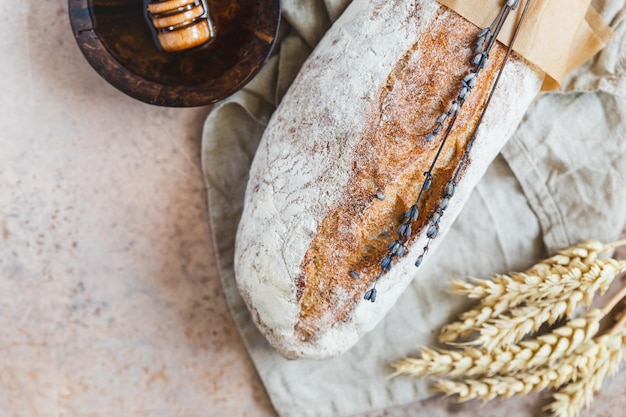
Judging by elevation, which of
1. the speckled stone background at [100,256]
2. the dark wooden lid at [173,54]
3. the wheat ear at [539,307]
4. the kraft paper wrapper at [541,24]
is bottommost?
the speckled stone background at [100,256]

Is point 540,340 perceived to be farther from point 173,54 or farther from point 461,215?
point 173,54

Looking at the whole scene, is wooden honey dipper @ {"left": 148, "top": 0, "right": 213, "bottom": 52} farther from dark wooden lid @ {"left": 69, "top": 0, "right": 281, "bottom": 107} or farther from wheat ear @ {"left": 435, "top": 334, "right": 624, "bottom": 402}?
wheat ear @ {"left": 435, "top": 334, "right": 624, "bottom": 402}

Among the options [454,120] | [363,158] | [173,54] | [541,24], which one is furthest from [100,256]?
[541,24]

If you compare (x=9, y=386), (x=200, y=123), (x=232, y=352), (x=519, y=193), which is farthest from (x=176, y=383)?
(x=519, y=193)

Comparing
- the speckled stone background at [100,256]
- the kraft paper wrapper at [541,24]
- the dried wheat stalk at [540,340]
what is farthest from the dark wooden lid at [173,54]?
the dried wheat stalk at [540,340]

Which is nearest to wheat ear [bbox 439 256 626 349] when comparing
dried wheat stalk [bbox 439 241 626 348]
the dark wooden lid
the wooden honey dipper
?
dried wheat stalk [bbox 439 241 626 348]

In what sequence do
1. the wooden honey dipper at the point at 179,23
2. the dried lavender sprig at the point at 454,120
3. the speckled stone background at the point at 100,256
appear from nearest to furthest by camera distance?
1. the dried lavender sprig at the point at 454,120
2. the wooden honey dipper at the point at 179,23
3. the speckled stone background at the point at 100,256

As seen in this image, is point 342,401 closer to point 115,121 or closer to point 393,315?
point 393,315

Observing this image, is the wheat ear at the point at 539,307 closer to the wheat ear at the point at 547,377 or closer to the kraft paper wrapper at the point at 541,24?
the wheat ear at the point at 547,377
